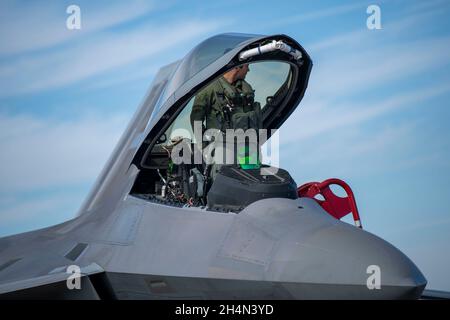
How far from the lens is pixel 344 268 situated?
228 inches

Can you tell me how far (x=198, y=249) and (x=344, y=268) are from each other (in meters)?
1.52

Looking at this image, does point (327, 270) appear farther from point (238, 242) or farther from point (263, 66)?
point (263, 66)

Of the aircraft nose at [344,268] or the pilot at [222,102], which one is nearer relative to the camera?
the aircraft nose at [344,268]

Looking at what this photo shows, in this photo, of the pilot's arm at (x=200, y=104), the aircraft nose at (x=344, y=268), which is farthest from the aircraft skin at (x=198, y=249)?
the pilot's arm at (x=200, y=104)

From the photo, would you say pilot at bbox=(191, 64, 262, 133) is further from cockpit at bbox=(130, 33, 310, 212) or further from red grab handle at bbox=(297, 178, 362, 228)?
red grab handle at bbox=(297, 178, 362, 228)

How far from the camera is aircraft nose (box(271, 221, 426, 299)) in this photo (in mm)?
5699

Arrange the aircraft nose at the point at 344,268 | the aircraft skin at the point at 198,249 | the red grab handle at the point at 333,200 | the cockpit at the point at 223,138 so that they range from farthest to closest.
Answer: the red grab handle at the point at 333,200, the cockpit at the point at 223,138, the aircraft skin at the point at 198,249, the aircraft nose at the point at 344,268

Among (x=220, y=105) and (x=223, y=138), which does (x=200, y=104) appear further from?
(x=223, y=138)

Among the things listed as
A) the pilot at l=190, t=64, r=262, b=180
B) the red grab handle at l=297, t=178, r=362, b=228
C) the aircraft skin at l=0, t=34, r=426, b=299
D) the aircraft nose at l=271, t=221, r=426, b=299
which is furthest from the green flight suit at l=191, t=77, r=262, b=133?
the aircraft nose at l=271, t=221, r=426, b=299

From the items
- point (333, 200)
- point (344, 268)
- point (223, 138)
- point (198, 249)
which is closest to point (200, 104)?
point (223, 138)

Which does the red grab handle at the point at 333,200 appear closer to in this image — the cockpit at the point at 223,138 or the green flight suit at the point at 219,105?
the cockpit at the point at 223,138

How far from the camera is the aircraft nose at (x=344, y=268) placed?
570 centimetres

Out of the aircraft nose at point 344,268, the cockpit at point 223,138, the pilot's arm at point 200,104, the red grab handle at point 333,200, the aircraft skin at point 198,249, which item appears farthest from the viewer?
the pilot's arm at point 200,104
